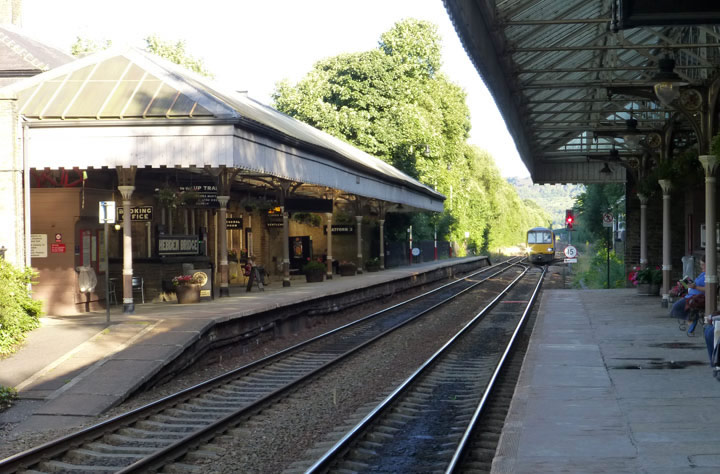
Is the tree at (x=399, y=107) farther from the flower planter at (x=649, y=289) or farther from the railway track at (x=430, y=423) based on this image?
the railway track at (x=430, y=423)

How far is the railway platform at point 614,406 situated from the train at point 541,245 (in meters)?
43.8

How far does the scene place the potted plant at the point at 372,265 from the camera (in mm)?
41094

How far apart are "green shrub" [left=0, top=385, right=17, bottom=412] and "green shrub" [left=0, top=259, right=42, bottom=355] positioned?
8.31ft

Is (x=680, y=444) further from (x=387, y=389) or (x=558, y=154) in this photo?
(x=558, y=154)

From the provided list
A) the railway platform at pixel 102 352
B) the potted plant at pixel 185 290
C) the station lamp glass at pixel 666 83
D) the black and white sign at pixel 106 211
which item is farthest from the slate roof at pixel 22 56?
the station lamp glass at pixel 666 83

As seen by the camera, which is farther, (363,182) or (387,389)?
(363,182)

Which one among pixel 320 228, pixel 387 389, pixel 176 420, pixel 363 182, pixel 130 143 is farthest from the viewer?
pixel 320 228

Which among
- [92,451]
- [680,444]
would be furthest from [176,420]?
[680,444]

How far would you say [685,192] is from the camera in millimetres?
23625

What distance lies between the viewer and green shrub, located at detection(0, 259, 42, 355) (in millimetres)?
13523

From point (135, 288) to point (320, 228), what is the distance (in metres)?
20.1

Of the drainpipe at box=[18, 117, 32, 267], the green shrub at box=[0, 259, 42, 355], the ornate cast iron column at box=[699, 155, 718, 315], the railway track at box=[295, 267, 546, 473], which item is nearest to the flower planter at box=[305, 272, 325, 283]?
the railway track at box=[295, 267, 546, 473]

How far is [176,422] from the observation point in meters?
9.80

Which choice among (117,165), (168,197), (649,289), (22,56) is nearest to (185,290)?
(168,197)
